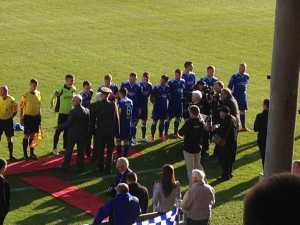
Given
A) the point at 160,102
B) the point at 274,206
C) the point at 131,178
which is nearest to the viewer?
the point at 274,206

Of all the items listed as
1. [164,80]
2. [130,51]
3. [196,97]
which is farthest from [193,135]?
[130,51]

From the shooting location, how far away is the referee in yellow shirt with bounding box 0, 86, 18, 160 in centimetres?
1482

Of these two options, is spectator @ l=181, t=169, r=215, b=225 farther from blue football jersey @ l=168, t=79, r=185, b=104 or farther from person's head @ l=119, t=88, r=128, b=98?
blue football jersey @ l=168, t=79, r=185, b=104

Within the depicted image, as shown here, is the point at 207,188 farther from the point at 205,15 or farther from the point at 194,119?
the point at 205,15

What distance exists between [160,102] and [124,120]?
195 cm

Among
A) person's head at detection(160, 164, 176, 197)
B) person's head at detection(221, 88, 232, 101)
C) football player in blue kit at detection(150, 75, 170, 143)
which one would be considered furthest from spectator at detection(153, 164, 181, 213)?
football player in blue kit at detection(150, 75, 170, 143)

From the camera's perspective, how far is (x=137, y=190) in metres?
9.70

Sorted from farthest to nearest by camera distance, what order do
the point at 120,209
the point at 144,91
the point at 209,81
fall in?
the point at 209,81 → the point at 144,91 → the point at 120,209

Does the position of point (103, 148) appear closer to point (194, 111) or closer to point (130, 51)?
point (194, 111)

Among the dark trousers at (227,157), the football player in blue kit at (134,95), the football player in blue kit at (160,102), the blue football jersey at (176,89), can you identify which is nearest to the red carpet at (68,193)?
the dark trousers at (227,157)

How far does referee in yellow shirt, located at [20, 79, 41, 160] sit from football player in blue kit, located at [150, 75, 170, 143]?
9.37 ft

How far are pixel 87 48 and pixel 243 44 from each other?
6690 mm

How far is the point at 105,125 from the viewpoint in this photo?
14305 mm

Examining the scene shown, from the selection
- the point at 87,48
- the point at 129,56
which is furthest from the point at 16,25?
the point at 129,56
